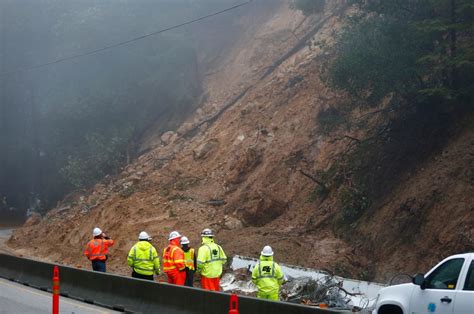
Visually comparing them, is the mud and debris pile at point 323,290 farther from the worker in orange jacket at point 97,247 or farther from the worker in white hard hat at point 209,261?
the worker in orange jacket at point 97,247

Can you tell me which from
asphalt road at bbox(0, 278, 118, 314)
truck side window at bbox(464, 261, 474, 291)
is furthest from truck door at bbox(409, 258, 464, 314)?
asphalt road at bbox(0, 278, 118, 314)

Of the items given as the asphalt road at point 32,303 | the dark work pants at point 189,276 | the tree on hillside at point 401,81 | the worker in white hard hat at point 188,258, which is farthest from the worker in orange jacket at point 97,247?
the tree on hillside at point 401,81

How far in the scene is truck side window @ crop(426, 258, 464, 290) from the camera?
9531 millimetres

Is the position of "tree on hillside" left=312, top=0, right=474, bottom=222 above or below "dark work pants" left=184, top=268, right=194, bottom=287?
above

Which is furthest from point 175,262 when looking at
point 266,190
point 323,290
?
point 266,190

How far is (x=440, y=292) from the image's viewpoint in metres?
9.63

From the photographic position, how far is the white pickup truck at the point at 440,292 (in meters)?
9.26

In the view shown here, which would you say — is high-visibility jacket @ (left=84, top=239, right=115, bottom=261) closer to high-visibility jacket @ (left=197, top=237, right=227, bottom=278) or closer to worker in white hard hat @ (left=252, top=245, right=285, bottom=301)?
high-visibility jacket @ (left=197, top=237, right=227, bottom=278)

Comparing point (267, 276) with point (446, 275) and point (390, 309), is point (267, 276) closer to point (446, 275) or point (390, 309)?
point (390, 309)

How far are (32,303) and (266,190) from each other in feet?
40.0

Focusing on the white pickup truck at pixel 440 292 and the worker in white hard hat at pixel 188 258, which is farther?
the worker in white hard hat at pixel 188 258

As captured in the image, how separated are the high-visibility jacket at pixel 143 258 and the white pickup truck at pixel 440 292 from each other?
245 inches

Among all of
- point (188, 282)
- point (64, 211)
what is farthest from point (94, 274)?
point (64, 211)

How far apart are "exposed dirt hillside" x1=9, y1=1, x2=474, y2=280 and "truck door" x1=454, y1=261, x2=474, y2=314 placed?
8740 millimetres
